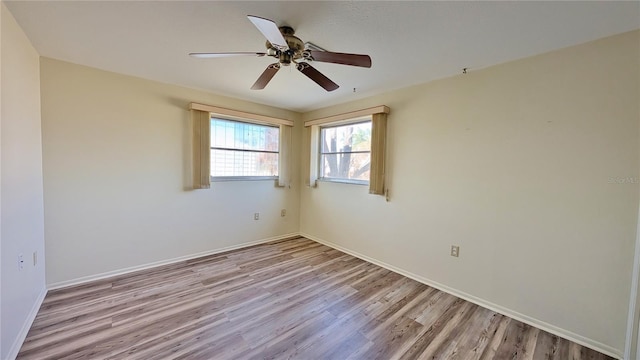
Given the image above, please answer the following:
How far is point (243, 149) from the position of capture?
12.8 feet

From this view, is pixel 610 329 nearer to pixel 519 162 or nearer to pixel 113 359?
pixel 519 162

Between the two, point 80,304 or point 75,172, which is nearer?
point 80,304

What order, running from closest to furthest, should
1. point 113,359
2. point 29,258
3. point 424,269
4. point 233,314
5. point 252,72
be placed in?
point 113,359
point 29,258
point 233,314
point 252,72
point 424,269

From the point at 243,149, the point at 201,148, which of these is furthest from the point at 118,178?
the point at 243,149

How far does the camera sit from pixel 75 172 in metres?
2.57

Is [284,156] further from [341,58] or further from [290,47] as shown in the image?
[341,58]

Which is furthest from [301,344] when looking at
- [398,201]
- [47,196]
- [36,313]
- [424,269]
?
[47,196]

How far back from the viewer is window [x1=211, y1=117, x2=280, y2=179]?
3.62 m

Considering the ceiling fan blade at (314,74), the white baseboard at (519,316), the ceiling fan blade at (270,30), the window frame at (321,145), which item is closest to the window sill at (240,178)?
the window frame at (321,145)

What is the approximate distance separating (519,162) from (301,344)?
235 cm

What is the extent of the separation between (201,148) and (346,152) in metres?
2.04

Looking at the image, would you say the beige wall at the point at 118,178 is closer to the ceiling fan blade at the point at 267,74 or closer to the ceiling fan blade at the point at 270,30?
the ceiling fan blade at the point at 267,74

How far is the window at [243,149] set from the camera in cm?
362

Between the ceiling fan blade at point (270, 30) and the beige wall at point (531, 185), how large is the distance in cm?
190
